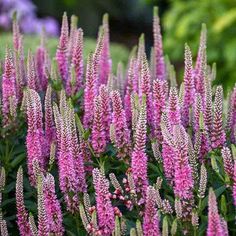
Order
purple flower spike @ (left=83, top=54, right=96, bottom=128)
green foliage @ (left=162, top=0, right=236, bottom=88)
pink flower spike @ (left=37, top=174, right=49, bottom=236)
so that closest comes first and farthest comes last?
pink flower spike @ (left=37, top=174, right=49, bottom=236), purple flower spike @ (left=83, top=54, right=96, bottom=128), green foliage @ (left=162, top=0, right=236, bottom=88)

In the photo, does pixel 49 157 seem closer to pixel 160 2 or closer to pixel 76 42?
pixel 76 42

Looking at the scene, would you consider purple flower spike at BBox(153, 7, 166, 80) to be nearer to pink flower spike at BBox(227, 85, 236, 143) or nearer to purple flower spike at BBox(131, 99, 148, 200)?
pink flower spike at BBox(227, 85, 236, 143)

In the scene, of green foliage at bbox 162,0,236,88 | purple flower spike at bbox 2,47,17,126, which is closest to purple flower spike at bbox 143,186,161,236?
purple flower spike at bbox 2,47,17,126

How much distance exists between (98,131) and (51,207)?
0.37m

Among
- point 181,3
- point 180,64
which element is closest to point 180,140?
point 181,3

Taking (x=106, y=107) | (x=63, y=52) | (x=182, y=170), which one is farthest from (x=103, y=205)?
(x=63, y=52)

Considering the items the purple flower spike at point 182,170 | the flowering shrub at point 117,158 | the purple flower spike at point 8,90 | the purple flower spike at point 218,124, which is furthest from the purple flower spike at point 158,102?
the purple flower spike at point 8,90

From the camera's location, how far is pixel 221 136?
258 centimetres

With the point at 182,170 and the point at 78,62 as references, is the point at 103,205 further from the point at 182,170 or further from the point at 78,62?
the point at 78,62

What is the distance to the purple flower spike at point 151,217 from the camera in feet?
7.36

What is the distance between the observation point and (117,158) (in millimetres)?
2641

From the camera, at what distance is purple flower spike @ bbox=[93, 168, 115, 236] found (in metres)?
2.24

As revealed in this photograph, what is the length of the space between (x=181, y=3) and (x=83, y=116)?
23.3ft

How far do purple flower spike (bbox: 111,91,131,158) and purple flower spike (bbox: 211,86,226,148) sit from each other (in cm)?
32
